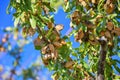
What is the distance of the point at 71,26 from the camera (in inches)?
94.3

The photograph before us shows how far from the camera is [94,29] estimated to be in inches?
87.5

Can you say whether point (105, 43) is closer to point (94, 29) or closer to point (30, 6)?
point (94, 29)

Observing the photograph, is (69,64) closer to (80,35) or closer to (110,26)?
(80,35)

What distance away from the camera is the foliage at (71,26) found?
219 cm

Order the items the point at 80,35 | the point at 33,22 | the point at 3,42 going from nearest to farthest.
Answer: the point at 33,22 → the point at 80,35 → the point at 3,42

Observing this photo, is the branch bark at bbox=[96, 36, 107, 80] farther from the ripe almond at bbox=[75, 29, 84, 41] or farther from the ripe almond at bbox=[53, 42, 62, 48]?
the ripe almond at bbox=[53, 42, 62, 48]

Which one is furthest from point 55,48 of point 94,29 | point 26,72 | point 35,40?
point 26,72

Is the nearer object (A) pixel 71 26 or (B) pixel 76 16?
(B) pixel 76 16

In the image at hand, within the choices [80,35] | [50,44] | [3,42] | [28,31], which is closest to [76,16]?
[80,35]

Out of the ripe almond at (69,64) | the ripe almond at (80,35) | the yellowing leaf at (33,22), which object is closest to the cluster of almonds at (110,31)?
the ripe almond at (80,35)

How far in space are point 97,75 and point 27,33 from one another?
20.3 inches

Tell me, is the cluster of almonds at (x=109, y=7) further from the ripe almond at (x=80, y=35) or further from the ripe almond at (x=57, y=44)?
the ripe almond at (x=57, y=44)

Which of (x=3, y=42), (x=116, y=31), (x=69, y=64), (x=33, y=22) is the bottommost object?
(x=69, y=64)

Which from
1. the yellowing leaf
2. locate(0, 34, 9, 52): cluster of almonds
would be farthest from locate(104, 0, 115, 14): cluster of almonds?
locate(0, 34, 9, 52): cluster of almonds
